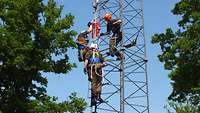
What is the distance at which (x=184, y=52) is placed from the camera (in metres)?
20.2

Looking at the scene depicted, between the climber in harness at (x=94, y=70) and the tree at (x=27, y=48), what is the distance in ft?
21.2

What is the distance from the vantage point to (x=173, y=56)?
68.5ft

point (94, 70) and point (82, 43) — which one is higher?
point (82, 43)

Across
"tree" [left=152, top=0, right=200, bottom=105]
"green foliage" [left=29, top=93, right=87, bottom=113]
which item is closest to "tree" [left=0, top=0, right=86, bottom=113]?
"green foliage" [left=29, top=93, right=87, bottom=113]

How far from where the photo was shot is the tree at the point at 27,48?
20.8 metres

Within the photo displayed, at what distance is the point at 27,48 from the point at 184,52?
683 cm

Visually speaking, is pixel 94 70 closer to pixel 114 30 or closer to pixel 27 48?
pixel 114 30

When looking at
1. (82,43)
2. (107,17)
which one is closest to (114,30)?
(107,17)

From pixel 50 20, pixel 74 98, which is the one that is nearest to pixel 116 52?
pixel 74 98

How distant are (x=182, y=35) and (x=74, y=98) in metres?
5.65

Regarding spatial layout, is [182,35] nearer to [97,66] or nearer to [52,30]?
[52,30]

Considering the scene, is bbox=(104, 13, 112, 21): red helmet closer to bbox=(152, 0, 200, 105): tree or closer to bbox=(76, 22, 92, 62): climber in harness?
bbox=(76, 22, 92, 62): climber in harness

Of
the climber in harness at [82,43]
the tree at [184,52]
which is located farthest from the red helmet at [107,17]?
the tree at [184,52]

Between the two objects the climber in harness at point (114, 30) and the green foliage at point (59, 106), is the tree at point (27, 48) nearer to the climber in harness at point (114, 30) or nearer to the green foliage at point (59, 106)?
the green foliage at point (59, 106)
